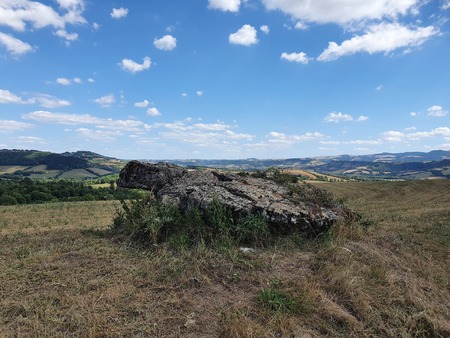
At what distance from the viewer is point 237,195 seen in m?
9.66

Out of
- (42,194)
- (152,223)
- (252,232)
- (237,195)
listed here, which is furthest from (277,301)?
(42,194)

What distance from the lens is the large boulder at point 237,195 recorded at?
28.8ft

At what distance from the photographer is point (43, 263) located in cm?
680

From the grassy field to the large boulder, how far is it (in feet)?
2.47

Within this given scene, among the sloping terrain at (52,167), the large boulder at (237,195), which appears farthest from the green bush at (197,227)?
the sloping terrain at (52,167)

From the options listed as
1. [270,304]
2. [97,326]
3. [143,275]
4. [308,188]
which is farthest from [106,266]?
[308,188]

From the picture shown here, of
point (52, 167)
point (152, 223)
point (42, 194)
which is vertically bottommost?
point (42, 194)

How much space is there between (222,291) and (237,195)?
4.25 meters

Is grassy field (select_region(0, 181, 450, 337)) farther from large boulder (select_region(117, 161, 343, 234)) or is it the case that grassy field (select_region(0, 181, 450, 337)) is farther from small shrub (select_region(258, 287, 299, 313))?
large boulder (select_region(117, 161, 343, 234))

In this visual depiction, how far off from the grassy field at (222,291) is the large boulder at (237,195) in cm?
75

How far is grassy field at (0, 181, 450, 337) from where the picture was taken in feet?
15.3

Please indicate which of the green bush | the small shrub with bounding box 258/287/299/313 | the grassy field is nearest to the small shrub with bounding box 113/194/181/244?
the green bush

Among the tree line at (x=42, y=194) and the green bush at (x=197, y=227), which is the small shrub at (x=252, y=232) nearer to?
the green bush at (x=197, y=227)

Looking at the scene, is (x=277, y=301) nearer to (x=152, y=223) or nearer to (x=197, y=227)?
(x=197, y=227)
